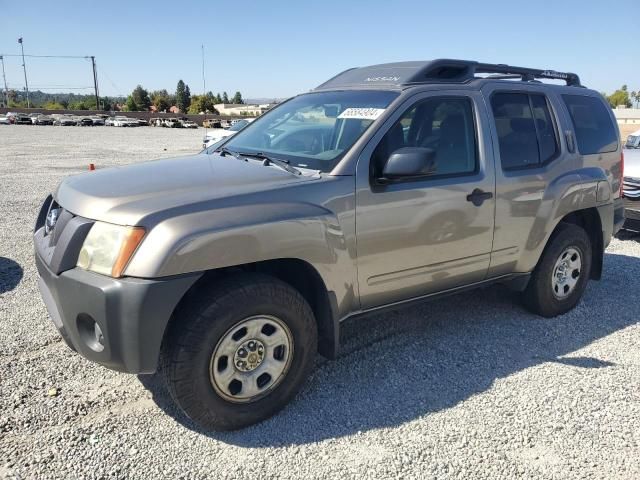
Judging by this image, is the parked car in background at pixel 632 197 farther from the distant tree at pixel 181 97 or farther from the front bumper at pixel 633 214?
the distant tree at pixel 181 97

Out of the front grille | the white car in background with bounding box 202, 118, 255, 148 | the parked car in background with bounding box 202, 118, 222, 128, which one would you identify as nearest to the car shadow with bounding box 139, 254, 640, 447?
the front grille

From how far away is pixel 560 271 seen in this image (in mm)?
4539

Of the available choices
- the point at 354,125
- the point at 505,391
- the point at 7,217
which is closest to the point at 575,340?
the point at 505,391

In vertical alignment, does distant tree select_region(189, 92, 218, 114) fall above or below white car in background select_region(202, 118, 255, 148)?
above

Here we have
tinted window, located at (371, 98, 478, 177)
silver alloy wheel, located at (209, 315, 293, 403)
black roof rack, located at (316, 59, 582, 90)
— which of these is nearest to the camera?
silver alloy wheel, located at (209, 315, 293, 403)

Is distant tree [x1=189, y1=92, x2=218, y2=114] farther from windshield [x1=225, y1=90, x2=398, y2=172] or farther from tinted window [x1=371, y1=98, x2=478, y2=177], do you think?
tinted window [x1=371, y1=98, x2=478, y2=177]

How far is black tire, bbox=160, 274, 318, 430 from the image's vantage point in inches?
105

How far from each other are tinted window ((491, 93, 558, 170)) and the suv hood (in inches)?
66.2

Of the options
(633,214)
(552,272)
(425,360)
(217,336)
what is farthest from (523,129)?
(633,214)

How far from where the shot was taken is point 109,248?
2557mm

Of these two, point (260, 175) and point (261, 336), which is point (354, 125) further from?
point (261, 336)

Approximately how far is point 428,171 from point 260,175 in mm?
980

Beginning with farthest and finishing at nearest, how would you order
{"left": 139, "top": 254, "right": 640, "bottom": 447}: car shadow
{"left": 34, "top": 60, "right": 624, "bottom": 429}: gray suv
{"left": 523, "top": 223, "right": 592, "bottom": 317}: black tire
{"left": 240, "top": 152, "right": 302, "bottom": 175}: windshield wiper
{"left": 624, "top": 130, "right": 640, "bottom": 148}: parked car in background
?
{"left": 624, "top": 130, "right": 640, "bottom": 148}: parked car in background < {"left": 523, "top": 223, "right": 592, "bottom": 317}: black tire < {"left": 240, "top": 152, "right": 302, "bottom": 175}: windshield wiper < {"left": 139, "top": 254, "right": 640, "bottom": 447}: car shadow < {"left": 34, "top": 60, "right": 624, "bottom": 429}: gray suv

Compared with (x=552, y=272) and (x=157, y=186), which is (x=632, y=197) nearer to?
(x=552, y=272)
